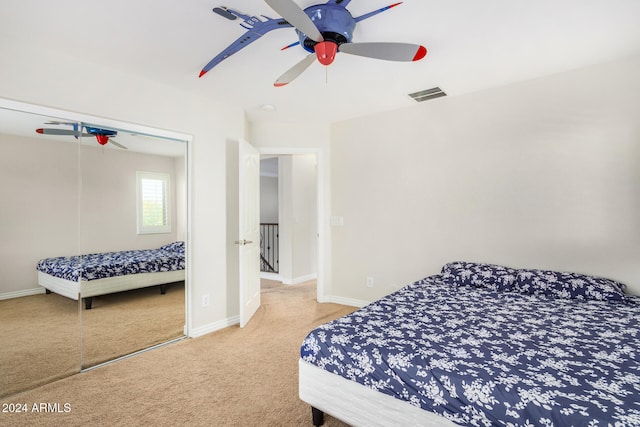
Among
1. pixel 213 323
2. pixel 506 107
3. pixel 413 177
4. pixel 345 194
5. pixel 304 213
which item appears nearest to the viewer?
pixel 506 107

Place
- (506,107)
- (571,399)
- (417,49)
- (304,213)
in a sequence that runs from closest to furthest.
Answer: (571,399) < (417,49) < (506,107) < (304,213)

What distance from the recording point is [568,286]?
2562 mm

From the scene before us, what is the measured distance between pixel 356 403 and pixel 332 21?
2.03m

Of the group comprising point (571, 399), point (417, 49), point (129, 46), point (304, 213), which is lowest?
point (571, 399)

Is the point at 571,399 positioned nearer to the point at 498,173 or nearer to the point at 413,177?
the point at 498,173

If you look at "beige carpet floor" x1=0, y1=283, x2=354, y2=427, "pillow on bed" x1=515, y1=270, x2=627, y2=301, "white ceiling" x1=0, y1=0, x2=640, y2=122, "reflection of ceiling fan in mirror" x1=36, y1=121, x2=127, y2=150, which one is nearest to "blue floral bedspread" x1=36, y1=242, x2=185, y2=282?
"beige carpet floor" x1=0, y1=283, x2=354, y2=427

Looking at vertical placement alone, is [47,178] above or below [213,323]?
above

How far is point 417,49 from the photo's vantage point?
1.76 metres

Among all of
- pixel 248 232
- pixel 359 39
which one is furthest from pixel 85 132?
pixel 359 39

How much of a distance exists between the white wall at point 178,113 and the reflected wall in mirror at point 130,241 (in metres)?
0.14

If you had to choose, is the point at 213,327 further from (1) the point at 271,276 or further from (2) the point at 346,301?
(1) the point at 271,276

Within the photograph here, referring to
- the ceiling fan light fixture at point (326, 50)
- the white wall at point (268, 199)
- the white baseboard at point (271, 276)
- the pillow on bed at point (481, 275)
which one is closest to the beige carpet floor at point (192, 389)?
the pillow on bed at point (481, 275)

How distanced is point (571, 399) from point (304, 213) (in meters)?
4.76

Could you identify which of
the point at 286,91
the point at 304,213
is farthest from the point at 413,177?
the point at 304,213
